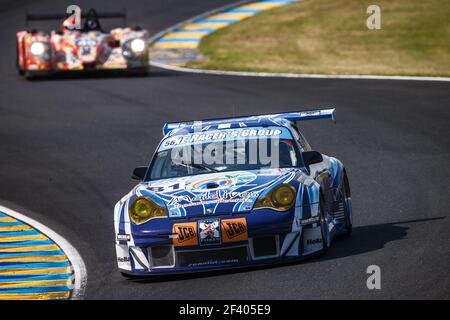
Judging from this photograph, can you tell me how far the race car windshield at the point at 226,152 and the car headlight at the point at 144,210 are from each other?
0.64m

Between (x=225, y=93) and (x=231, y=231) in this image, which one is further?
(x=225, y=93)

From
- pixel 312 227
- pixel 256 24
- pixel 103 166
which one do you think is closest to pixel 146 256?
pixel 312 227

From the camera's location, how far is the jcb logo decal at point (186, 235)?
28.0 feet

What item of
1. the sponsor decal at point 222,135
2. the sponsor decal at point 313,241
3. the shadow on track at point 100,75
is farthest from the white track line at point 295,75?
the sponsor decal at point 313,241

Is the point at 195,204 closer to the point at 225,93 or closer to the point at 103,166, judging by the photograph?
the point at 103,166

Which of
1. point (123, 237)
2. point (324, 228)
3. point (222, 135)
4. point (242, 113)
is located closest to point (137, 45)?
point (242, 113)

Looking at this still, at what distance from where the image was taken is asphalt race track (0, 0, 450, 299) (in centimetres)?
830

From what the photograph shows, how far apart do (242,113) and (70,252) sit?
8.42 metres

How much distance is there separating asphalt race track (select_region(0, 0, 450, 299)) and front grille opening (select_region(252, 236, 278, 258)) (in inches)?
6.1

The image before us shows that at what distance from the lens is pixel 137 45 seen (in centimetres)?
2288

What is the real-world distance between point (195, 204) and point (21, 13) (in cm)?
2435

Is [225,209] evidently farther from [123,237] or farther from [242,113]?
[242,113]
